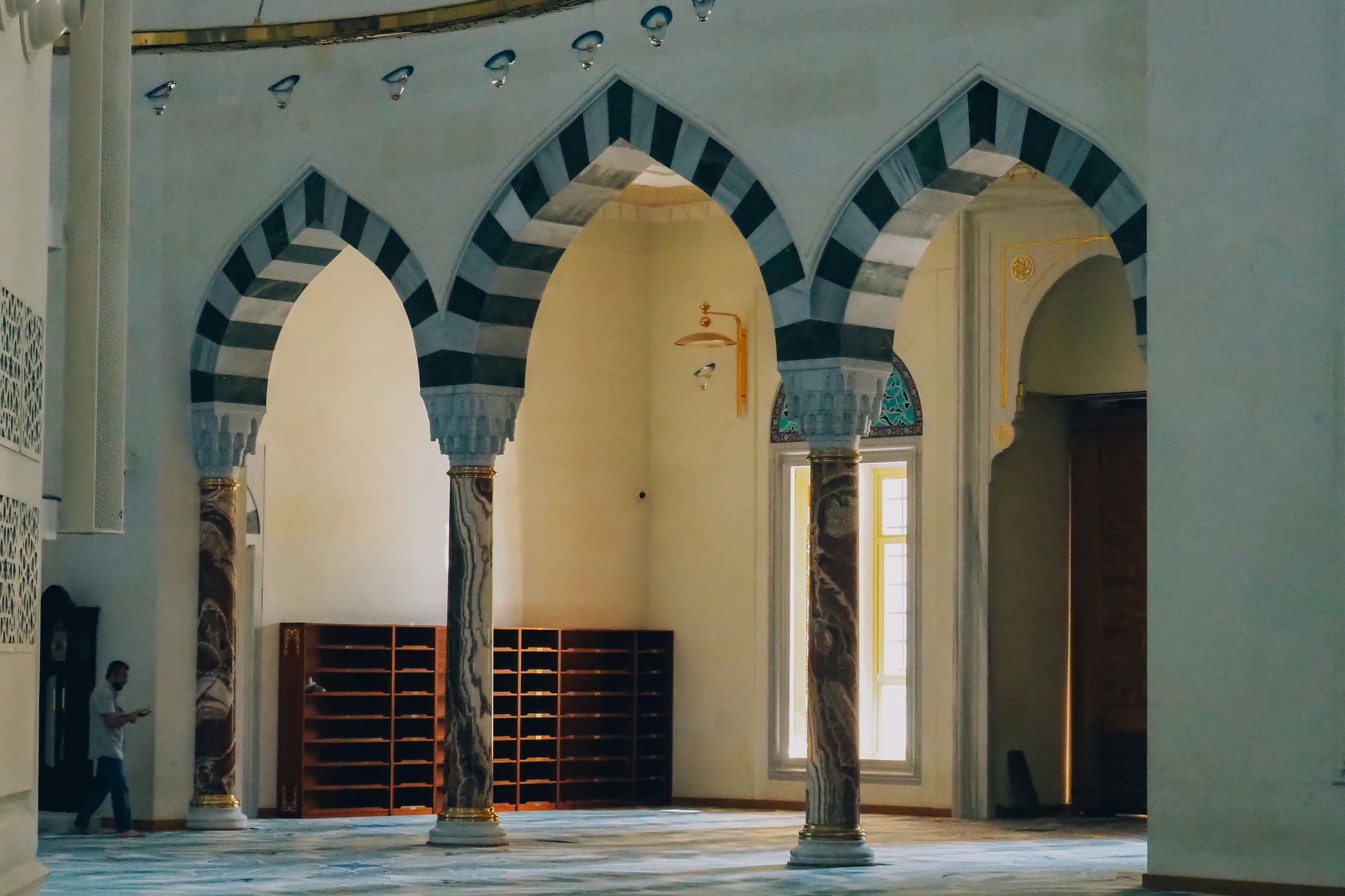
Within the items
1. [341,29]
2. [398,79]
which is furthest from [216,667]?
[341,29]

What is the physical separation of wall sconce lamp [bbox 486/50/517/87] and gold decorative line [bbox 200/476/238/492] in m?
2.34

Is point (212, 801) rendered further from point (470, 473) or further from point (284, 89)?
point (284, 89)

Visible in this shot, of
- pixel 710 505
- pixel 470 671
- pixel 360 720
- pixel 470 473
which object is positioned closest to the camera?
pixel 470 671

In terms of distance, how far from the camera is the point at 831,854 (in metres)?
8.00

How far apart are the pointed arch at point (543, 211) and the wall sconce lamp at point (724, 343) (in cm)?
281

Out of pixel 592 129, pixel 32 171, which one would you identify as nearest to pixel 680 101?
pixel 592 129

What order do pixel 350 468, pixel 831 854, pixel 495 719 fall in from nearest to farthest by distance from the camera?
pixel 831 854
pixel 350 468
pixel 495 719

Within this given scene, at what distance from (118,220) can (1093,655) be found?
27.1 ft

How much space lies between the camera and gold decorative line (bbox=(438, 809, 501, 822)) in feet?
29.2

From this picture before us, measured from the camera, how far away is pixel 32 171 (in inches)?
143

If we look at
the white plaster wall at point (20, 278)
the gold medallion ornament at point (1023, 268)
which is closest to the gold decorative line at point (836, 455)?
the gold medallion ornament at point (1023, 268)

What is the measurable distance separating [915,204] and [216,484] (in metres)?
3.70

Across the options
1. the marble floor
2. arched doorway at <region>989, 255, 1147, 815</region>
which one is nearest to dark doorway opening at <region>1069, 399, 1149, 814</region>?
arched doorway at <region>989, 255, 1147, 815</region>

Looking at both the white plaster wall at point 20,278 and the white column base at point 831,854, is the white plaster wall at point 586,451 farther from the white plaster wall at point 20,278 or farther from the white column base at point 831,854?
the white plaster wall at point 20,278
